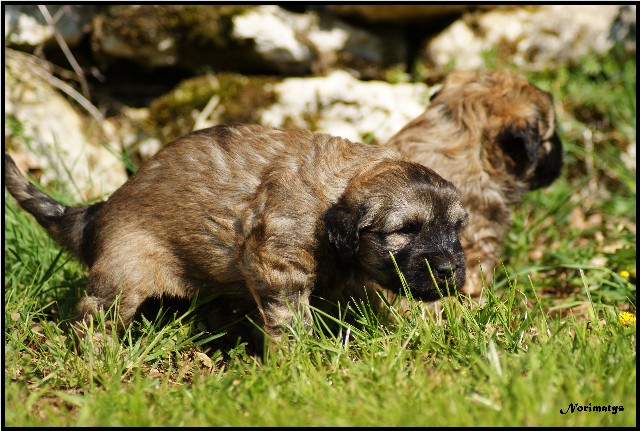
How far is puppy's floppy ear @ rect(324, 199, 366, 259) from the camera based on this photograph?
3.34m

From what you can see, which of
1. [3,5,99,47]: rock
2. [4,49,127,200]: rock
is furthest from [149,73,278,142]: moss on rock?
[3,5,99,47]: rock

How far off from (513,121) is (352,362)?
2108mm

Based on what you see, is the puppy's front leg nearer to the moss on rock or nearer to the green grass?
the green grass

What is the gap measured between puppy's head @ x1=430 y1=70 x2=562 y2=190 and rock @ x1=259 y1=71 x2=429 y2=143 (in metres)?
1.09

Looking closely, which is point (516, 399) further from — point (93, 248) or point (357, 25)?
point (357, 25)

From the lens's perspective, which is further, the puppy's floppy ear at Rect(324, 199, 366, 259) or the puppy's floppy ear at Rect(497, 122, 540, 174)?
the puppy's floppy ear at Rect(497, 122, 540, 174)

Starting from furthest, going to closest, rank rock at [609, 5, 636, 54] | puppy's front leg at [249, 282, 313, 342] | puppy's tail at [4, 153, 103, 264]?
rock at [609, 5, 636, 54], puppy's tail at [4, 153, 103, 264], puppy's front leg at [249, 282, 313, 342]

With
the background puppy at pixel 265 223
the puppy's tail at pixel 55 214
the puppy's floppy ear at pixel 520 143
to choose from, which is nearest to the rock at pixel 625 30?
the puppy's floppy ear at pixel 520 143

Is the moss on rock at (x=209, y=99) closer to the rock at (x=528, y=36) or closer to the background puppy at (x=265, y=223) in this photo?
the rock at (x=528, y=36)

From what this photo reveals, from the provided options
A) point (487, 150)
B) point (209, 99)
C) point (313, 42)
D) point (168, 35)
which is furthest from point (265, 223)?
point (313, 42)

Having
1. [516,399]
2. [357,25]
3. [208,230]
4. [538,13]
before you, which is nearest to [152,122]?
[357,25]

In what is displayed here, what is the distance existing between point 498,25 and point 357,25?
4.37 ft

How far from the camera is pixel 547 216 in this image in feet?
17.4

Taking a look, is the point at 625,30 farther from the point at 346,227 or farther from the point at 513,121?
the point at 346,227
